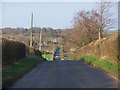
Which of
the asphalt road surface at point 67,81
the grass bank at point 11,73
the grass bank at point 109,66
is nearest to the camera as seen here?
the asphalt road surface at point 67,81

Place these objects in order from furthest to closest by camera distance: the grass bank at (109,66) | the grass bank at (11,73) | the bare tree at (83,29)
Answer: the bare tree at (83,29), the grass bank at (109,66), the grass bank at (11,73)

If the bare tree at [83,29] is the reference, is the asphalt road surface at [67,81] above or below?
below

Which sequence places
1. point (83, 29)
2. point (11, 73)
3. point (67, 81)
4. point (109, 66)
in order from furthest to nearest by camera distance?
point (83, 29) → point (109, 66) → point (11, 73) → point (67, 81)

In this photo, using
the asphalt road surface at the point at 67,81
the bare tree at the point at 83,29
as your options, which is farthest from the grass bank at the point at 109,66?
the bare tree at the point at 83,29

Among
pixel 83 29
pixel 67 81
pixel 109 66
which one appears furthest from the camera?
pixel 83 29

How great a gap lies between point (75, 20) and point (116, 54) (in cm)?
5989

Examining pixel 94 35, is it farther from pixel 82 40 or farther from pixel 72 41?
pixel 72 41

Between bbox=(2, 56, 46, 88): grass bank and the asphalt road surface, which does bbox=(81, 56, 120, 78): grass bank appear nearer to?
the asphalt road surface

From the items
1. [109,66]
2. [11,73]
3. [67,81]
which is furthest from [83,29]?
[67,81]

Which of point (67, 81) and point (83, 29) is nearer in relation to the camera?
point (67, 81)

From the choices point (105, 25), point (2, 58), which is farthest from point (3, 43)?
point (105, 25)

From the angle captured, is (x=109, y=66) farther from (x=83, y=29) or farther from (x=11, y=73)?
(x=83, y=29)

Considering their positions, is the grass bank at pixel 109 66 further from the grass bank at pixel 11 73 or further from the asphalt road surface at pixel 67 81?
the grass bank at pixel 11 73

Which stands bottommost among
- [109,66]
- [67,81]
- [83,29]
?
[67,81]
